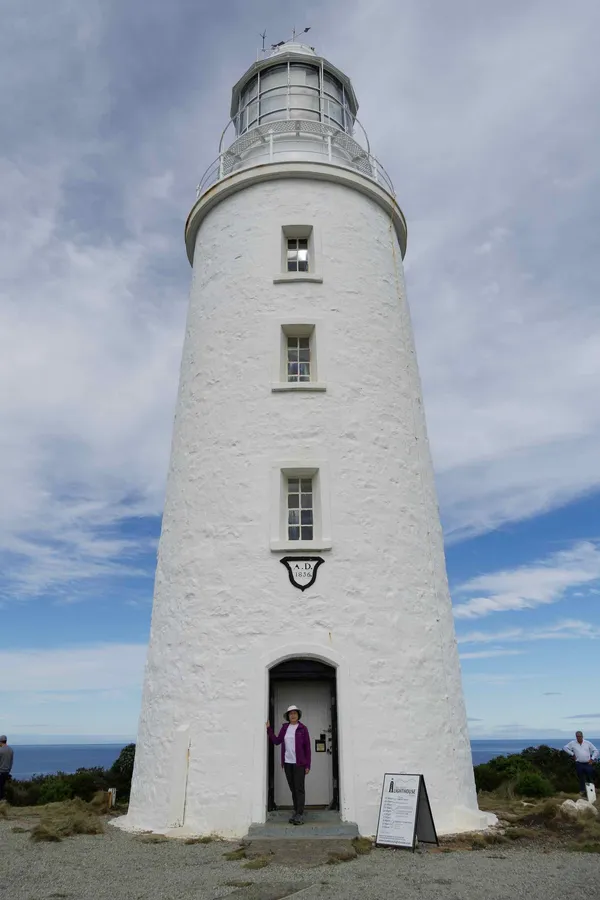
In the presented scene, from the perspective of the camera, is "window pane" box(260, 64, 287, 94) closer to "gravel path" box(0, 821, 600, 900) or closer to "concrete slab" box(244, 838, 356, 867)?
"concrete slab" box(244, 838, 356, 867)

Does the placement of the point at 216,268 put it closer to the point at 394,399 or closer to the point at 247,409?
the point at 247,409

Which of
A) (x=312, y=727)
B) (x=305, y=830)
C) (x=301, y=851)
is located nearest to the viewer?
(x=301, y=851)

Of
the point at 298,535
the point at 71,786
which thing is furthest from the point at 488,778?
the point at 71,786

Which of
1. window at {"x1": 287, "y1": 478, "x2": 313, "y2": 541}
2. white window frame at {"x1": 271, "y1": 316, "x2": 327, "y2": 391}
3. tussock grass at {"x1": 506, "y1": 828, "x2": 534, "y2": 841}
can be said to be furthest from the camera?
white window frame at {"x1": 271, "y1": 316, "x2": 327, "y2": 391}

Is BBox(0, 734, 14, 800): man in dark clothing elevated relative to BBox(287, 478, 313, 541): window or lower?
lower

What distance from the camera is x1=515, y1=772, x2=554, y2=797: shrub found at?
15.4 meters

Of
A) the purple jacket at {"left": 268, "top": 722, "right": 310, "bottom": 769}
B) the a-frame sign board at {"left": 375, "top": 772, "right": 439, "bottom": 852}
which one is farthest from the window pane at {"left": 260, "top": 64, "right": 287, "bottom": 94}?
the a-frame sign board at {"left": 375, "top": 772, "right": 439, "bottom": 852}

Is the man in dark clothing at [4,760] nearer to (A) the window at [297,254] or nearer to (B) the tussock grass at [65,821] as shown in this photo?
(B) the tussock grass at [65,821]

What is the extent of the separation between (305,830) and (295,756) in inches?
39.8

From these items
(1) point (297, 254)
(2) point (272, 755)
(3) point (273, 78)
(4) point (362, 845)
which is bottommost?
(4) point (362, 845)

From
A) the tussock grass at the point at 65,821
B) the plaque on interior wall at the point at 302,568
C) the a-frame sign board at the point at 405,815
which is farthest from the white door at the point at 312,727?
the tussock grass at the point at 65,821

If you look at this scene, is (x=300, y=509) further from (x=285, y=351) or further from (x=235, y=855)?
(x=235, y=855)

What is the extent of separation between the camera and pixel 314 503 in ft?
40.6

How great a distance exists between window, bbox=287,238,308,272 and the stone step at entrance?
10.6 metres
